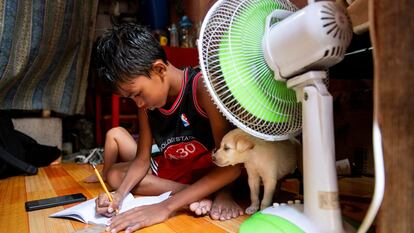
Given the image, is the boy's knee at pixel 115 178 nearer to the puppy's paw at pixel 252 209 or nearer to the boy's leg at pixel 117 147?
the boy's leg at pixel 117 147

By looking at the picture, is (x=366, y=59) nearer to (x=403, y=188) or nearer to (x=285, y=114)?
(x=285, y=114)

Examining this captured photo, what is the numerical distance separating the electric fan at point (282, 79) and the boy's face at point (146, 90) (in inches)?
10.9

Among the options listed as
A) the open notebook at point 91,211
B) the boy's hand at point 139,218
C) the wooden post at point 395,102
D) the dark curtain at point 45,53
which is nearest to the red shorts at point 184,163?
the open notebook at point 91,211

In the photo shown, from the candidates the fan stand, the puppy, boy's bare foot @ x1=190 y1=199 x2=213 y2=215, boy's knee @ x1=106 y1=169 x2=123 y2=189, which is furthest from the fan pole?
boy's knee @ x1=106 y1=169 x2=123 y2=189

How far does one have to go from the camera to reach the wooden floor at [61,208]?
0.77m

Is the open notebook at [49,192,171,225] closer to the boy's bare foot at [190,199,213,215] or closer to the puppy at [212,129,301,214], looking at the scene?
the boy's bare foot at [190,199,213,215]

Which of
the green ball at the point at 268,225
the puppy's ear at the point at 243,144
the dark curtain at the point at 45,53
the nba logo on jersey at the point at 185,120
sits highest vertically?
the dark curtain at the point at 45,53

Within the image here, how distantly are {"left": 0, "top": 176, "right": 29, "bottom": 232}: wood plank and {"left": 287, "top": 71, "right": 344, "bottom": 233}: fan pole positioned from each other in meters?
0.78

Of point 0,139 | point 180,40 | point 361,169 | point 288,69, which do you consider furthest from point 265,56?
point 180,40

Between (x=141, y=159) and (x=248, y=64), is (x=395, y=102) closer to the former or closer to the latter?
(x=248, y=64)

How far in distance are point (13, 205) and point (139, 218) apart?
618 mm

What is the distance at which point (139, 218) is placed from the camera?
0.75m

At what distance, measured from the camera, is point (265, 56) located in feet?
1.95

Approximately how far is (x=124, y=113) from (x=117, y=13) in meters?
1.01
